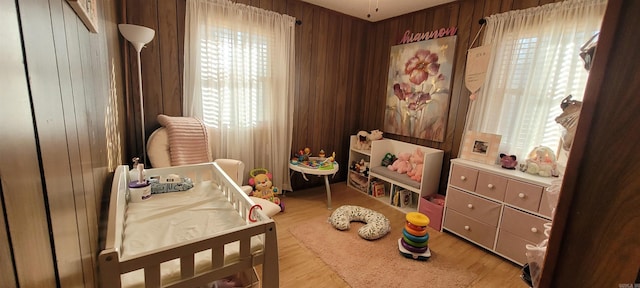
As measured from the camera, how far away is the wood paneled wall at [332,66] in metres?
2.35

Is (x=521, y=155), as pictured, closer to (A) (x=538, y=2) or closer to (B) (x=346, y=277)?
(A) (x=538, y=2)

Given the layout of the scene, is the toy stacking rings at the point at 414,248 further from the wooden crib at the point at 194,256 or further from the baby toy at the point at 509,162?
the wooden crib at the point at 194,256

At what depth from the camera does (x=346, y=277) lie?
1.86 metres

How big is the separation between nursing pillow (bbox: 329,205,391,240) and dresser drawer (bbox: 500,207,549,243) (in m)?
0.95

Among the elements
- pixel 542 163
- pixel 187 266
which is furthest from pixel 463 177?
pixel 187 266

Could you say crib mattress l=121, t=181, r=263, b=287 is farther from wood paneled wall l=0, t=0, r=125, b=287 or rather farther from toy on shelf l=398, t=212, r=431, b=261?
toy on shelf l=398, t=212, r=431, b=261

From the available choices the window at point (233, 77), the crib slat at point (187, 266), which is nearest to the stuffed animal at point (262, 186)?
the window at point (233, 77)

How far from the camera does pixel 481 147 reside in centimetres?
246

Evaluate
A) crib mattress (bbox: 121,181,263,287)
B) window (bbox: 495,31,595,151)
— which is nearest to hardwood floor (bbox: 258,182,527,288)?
crib mattress (bbox: 121,181,263,287)

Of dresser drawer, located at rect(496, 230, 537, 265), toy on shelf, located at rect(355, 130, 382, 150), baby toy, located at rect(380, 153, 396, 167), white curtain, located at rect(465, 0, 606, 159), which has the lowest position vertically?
dresser drawer, located at rect(496, 230, 537, 265)

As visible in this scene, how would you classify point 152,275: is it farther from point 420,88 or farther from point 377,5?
point 377,5

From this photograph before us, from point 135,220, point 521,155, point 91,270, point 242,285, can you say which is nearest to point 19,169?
point 91,270

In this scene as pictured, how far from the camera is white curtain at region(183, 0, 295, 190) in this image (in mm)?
2473

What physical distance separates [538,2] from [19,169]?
318 cm
